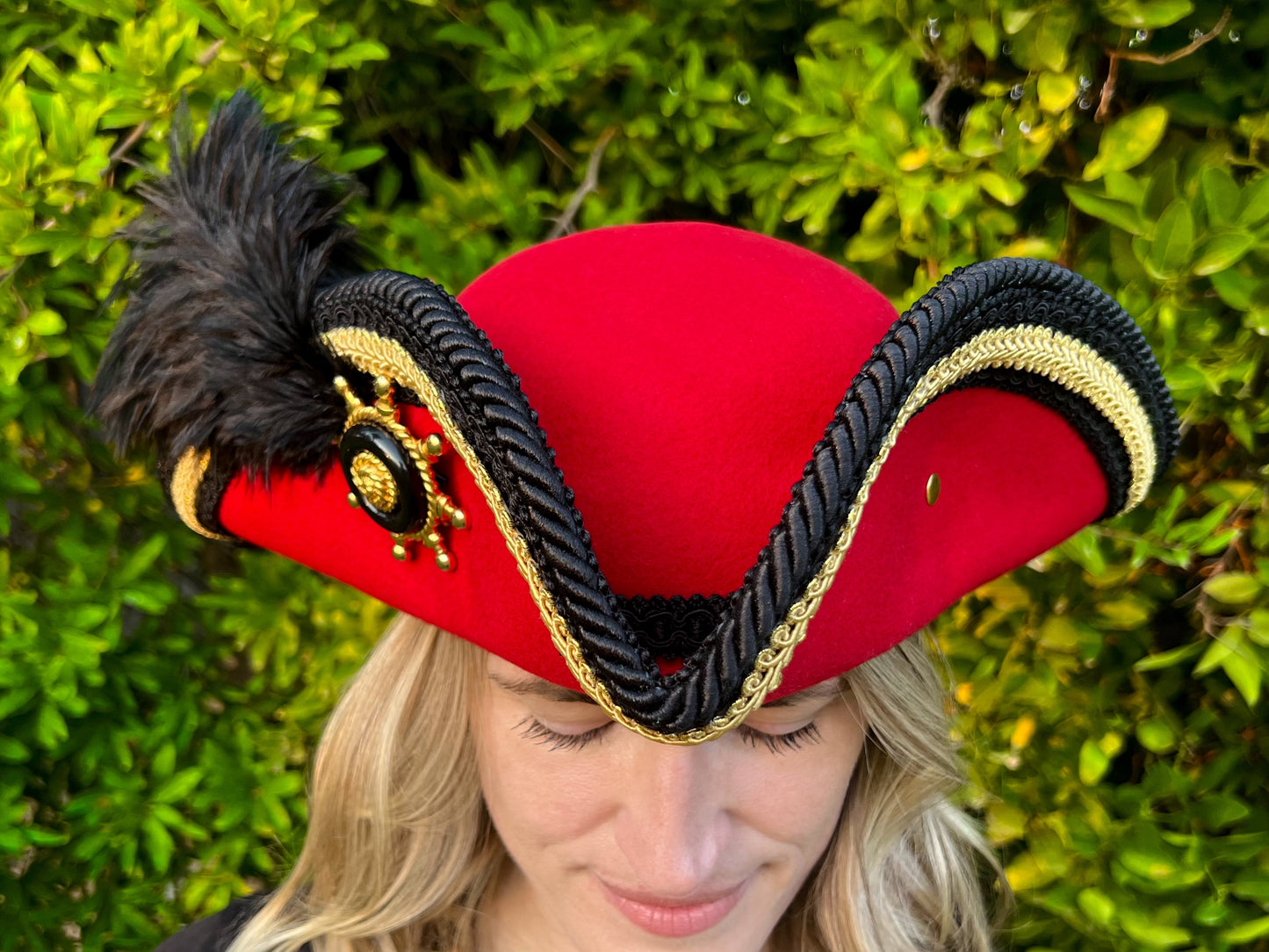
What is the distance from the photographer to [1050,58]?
1480 mm

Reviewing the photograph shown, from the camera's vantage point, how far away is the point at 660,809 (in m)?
1.03

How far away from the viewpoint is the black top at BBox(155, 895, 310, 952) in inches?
62.3

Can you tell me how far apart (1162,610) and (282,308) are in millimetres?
1428

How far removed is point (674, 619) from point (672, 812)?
0.23 metres

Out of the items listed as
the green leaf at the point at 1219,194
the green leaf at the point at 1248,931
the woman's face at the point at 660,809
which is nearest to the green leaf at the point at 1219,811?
the green leaf at the point at 1248,931

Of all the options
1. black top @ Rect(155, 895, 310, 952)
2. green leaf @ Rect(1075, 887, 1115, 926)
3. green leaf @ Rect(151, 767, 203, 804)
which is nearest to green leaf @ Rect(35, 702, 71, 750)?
green leaf @ Rect(151, 767, 203, 804)

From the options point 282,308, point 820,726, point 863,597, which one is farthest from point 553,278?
point 820,726

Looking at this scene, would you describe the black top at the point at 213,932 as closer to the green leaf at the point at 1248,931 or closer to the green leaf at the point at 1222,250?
the green leaf at the point at 1248,931

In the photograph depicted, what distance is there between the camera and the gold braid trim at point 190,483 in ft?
4.03

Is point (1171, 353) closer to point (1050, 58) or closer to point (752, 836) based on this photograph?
point (1050, 58)

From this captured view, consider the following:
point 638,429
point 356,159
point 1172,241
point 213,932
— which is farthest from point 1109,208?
point 213,932

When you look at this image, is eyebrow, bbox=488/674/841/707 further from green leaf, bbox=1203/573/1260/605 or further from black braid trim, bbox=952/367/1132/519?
green leaf, bbox=1203/573/1260/605

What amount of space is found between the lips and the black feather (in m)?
0.57

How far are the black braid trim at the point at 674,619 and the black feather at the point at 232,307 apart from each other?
1.28 feet
